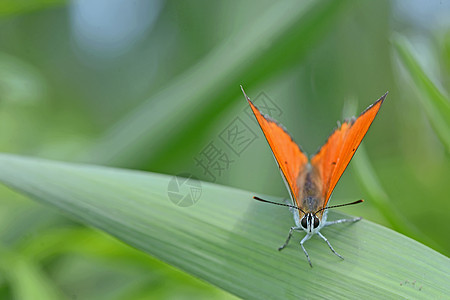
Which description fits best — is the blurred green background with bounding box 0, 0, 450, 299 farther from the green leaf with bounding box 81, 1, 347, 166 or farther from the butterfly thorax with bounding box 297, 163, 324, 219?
the butterfly thorax with bounding box 297, 163, 324, 219

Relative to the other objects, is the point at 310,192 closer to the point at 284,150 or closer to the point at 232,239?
the point at 284,150

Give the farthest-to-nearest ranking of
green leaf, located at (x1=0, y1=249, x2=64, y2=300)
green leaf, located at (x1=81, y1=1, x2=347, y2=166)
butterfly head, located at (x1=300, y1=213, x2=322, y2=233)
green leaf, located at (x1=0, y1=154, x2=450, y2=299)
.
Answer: green leaf, located at (x1=81, y1=1, x2=347, y2=166) < green leaf, located at (x1=0, y1=249, x2=64, y2=300) < butterfly head, located at (x1=300, y1=213, x2=322, y2=233) < green leaf, located at (x1=0, y1=154, x2=450, y2=299)

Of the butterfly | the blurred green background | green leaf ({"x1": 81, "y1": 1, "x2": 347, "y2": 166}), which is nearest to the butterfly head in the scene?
the butterfly

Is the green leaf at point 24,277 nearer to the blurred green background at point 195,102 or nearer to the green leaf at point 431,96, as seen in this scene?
the blurred green background at point 195,102

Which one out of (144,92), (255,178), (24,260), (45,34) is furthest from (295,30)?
(45,34)

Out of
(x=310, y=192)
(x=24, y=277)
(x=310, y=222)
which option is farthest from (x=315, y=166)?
(x=24, y=277)

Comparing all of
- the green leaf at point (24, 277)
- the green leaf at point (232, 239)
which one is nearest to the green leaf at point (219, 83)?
the green leaf at point (24, 277)

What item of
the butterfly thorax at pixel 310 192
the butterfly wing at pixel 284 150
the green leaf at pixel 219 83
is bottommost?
the butterfly thorax at pixel 310 192
